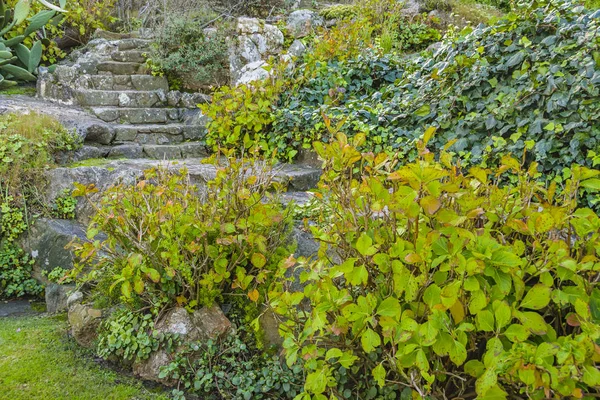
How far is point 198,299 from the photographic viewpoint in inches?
101

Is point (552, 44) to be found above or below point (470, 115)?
above

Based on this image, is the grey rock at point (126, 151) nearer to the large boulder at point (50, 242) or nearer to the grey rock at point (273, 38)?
the large boulder at point (50, 242)

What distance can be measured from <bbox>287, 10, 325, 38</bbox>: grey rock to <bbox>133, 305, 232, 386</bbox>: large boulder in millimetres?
5633

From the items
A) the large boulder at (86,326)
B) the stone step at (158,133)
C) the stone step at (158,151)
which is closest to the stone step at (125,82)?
the stone step at (158,133)

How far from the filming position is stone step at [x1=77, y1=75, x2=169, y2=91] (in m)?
6.31

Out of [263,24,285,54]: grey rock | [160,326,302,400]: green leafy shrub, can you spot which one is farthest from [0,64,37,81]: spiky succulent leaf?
[160,326,302,400]: green leafy shrub

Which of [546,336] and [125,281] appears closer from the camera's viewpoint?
[546,336]

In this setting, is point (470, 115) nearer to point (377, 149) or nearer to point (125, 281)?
point (377, 149)

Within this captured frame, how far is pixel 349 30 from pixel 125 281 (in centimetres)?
496

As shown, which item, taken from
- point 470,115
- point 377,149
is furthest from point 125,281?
point 470,115

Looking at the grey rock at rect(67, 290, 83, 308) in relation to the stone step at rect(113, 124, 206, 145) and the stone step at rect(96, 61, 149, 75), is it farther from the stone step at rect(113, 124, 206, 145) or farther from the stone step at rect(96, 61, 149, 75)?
the stone step at rect(96, 61, 149, 75)

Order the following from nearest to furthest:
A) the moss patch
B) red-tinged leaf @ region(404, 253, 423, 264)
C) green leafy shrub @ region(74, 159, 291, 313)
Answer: red-tinged leaf @ region(404, 253, 423, 264)
green leafy shrub @ region(74, 159, 291, 313)
the moss patch

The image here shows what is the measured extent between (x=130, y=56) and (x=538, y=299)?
708cm

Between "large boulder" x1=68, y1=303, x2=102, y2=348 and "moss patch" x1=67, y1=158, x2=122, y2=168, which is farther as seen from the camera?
"moss patch" x1=67, y1=158, x2=122, y2=168
